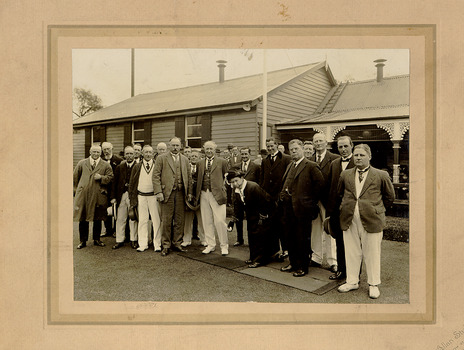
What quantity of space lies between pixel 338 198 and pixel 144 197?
2.67m

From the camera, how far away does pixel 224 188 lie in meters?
4.24

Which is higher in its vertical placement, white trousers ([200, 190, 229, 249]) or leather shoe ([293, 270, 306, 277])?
white trousers ([200, 190, 229, 249])

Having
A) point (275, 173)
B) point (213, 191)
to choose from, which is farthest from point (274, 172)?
point (213, 191)

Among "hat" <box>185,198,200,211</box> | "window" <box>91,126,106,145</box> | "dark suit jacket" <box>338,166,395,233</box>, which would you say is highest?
"window" <box>91,126,106,145</box>

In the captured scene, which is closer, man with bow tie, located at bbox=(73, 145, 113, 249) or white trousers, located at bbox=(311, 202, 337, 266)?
white trousers, located at bbox=(311, 202, 337, 266)

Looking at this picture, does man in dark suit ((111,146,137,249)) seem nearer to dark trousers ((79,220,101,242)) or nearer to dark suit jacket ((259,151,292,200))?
dark trousers ((79,220,101,242))

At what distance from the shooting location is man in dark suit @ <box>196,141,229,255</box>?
418cm

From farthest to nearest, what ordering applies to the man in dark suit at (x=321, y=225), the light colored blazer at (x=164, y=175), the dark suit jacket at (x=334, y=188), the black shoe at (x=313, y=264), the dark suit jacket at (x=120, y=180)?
the dark suit jacket at (x=120, y=180) → the light colored blazer at (x=164, y=175) → the black shoe at (x=313, y=264) → the man in dark suit at (x=321, y=225) → the dark suit jacket at (x=334, y=188)

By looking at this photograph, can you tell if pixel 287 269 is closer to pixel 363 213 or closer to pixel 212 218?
pixel 363 213

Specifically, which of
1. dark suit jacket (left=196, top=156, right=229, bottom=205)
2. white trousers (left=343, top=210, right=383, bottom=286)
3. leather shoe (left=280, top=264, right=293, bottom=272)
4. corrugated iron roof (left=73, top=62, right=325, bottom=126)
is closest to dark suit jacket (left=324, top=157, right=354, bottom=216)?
white trousers (left=343, top=210, right=383, bottom=286)

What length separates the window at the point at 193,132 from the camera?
4.65m

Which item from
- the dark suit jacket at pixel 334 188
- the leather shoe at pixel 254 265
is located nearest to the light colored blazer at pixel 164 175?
the leather shoe at pixel 254 265

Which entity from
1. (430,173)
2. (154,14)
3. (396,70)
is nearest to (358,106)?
(396,70)

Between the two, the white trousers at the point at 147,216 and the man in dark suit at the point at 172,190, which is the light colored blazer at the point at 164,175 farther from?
the white trousers at the point at 147,216
